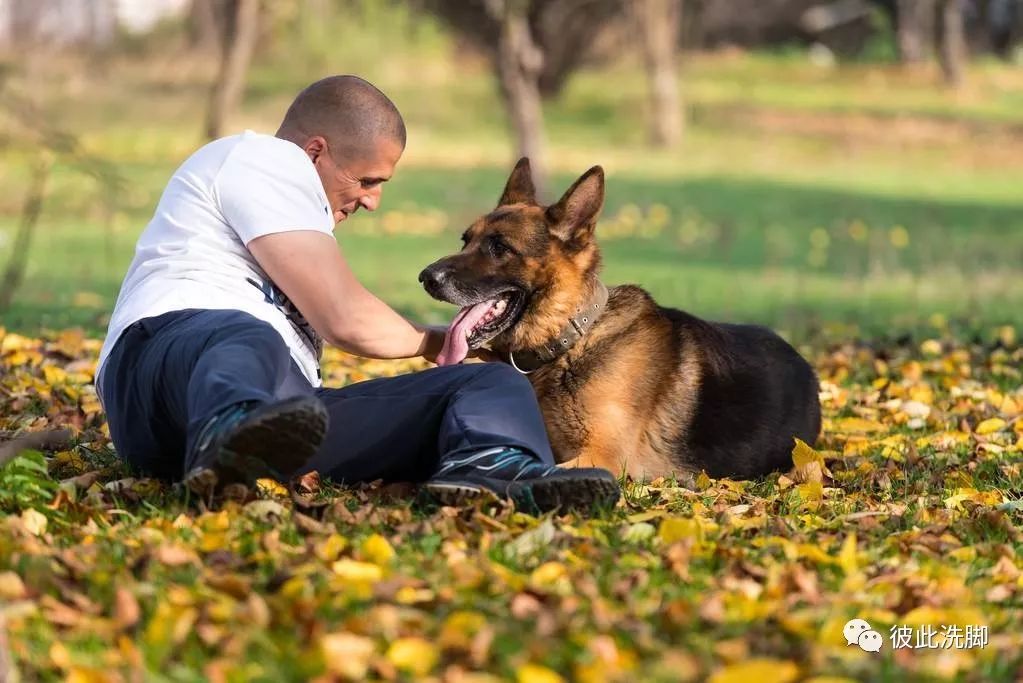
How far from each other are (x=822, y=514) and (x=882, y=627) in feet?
4.48

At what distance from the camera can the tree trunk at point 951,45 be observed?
1479 inches

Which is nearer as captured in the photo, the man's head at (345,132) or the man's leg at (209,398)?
the man's leg at (209,398)

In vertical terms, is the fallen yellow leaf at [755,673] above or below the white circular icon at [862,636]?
above

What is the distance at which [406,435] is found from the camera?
503 cm

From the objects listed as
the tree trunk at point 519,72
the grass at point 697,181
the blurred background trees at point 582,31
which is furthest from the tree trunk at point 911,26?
the tree trunk at point 519,72

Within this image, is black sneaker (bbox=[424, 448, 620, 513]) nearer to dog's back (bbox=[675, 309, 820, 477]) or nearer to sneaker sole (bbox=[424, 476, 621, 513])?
sneaker sole (bbox=[424, 476, 621, 513])

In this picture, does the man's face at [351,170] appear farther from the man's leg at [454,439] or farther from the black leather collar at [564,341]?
the black leather collar at [564,341]

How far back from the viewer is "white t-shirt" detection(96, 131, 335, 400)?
4766mm

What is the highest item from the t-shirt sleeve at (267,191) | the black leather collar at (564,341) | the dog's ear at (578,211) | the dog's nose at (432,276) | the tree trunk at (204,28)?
the tree trunk at (204,28)

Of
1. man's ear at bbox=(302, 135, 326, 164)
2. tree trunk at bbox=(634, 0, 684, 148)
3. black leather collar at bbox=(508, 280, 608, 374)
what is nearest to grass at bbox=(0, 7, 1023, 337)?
tree trunk at bbox=(634, 0, 684, 148)

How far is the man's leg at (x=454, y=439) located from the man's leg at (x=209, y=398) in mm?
274

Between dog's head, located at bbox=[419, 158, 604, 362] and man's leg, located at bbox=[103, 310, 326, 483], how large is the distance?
0.90 metres

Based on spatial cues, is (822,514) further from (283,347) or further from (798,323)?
(798,323)

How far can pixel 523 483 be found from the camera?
4594 mm
